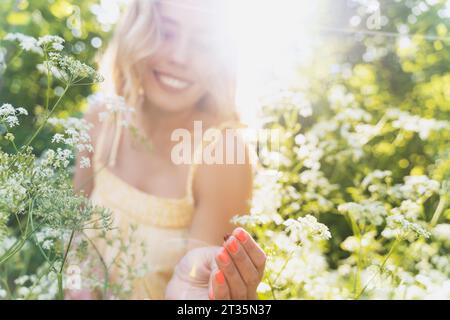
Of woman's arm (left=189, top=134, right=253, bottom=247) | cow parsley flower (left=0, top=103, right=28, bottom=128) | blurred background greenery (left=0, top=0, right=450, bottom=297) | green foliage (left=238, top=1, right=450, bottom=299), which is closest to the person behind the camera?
cow parsley flower (left=0, top=103, right=28, bottom=128)

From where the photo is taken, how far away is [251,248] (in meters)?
0.71

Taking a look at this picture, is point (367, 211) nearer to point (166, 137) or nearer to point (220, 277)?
point (220, 277)

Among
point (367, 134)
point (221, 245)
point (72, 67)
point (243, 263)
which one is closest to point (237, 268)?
point (243, 263)

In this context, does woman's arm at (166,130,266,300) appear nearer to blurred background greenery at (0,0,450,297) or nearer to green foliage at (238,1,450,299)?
green foliage at (238,1,450,299)

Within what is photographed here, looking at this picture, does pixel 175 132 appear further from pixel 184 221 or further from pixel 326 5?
pixel 326 5

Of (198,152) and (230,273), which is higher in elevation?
(198,152)

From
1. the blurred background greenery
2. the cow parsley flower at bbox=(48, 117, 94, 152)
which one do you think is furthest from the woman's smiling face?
the cow parsley flower at bbox=(48, 117, 94, 152)

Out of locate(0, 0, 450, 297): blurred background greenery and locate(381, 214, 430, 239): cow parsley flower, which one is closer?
locate(381, 214, 430, 239): cow parsley flower

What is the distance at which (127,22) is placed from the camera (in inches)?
53.3

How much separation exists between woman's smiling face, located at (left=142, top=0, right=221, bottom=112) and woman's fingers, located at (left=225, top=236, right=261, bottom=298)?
709 millimetres

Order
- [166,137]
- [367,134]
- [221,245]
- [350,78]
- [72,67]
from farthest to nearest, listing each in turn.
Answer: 1. [350,78]
2. [367,134]
3. [166,137]
4. [221,245]
5. [72,67]

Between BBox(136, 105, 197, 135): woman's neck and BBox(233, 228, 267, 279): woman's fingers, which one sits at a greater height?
BBox(136, 105, 197, 135): woman's neck

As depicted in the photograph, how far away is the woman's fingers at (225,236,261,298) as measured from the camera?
2.31ft

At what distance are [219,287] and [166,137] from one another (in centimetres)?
74
